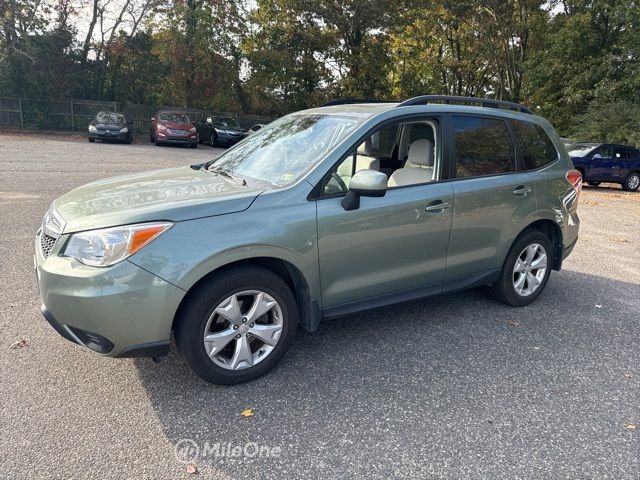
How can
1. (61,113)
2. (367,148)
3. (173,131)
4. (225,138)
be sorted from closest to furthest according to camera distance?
(367,148) → (173,131) → (225,138) → (61,113)

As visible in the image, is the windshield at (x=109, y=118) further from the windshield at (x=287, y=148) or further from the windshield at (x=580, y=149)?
the windshield at (x=287, y=148)

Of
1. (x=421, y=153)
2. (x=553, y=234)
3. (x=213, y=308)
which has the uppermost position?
(x=421, y=153)

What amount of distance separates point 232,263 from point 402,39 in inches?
1275

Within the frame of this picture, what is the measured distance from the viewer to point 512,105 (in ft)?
14.8

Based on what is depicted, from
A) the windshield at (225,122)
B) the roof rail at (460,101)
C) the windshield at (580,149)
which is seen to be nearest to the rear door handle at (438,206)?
the roof rail at (460,101)

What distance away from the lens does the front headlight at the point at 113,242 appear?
2627 mm

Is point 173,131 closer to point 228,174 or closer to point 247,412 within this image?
point 228,174

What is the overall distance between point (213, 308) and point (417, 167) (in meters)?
2.18

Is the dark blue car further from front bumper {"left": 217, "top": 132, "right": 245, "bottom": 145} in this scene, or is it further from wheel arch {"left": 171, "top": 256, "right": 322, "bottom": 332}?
front bumper {"left": 217, "top": 132, "right": 245, "bottom": 145}

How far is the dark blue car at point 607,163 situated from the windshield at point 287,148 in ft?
45.6

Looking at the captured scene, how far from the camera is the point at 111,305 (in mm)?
2586

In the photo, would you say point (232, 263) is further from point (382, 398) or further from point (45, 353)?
point (45, 353)

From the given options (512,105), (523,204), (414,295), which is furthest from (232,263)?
(512,105)

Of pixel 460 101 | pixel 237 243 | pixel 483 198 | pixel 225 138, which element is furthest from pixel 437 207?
pixel 225 138
